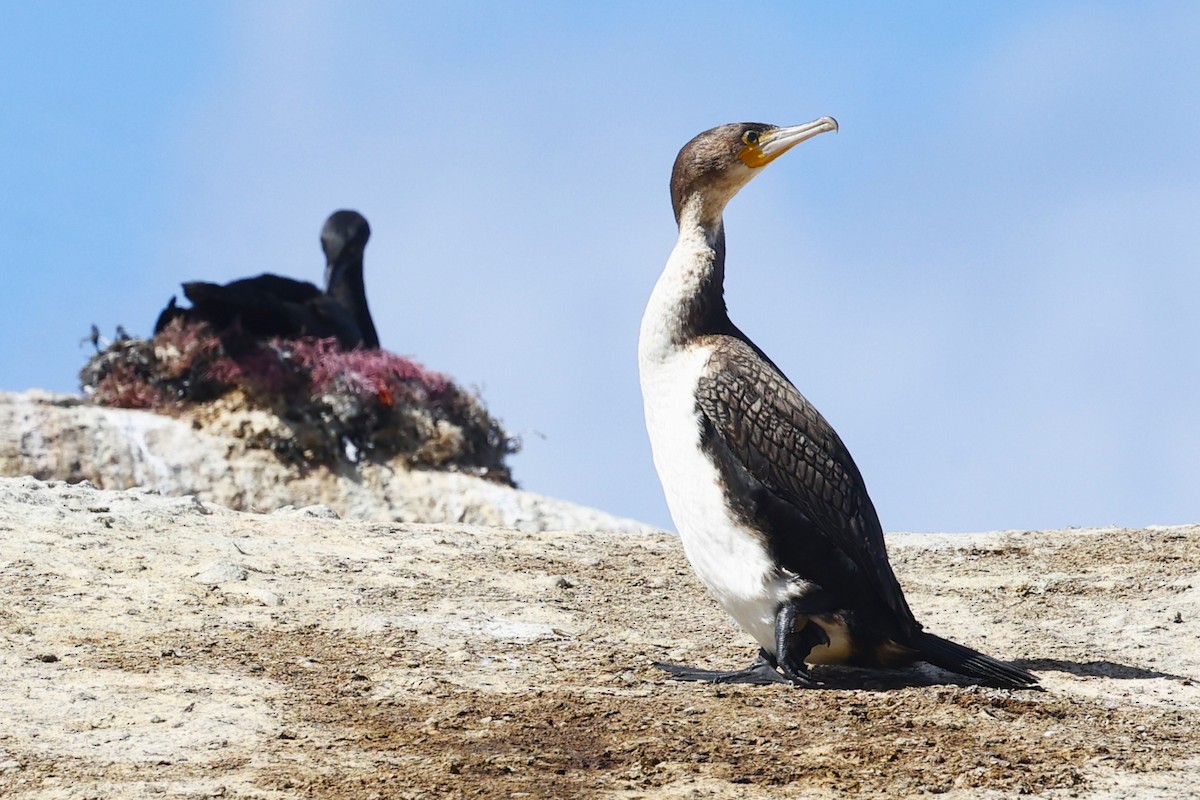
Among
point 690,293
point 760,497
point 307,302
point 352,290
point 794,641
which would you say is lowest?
point 794,641

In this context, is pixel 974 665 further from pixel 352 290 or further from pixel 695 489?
pixel 352 290

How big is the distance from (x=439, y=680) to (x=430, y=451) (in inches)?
419

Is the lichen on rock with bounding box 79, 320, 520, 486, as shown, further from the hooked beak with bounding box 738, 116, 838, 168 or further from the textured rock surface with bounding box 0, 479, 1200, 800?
the hooked beak with bounding box 738, 116, 838, 168

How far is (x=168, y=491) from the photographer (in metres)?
15.1

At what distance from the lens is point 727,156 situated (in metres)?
6.49

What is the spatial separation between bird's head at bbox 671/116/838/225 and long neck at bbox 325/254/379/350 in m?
15.2

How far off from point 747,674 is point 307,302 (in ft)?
45.6

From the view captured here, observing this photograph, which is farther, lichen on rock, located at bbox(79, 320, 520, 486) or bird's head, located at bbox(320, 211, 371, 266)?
bird's head, located at bbox(320, 211, 371, 266)

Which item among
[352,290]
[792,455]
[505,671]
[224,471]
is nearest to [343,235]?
[352,290]

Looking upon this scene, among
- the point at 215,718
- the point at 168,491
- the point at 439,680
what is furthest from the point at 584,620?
the point at 168,491

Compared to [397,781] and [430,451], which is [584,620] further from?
[430,451]

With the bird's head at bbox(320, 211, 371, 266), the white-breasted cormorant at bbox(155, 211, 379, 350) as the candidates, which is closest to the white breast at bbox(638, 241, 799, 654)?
the white-breasted cormorant at bbox(155, 211, 379, 350)

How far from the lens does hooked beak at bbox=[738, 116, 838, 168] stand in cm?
652

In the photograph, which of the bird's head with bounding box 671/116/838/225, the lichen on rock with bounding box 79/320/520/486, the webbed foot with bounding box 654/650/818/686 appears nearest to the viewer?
the webbed foot with bounding box 654/650/818/686
